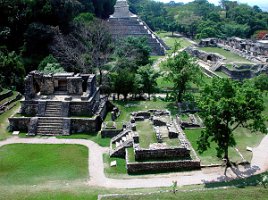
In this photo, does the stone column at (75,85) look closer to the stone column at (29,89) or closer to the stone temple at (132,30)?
the stone column at (29,89)

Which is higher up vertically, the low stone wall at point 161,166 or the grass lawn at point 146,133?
the grass lawn at point 146,133

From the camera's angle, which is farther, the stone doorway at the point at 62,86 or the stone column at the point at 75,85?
the stone doorway at the point at 62,86

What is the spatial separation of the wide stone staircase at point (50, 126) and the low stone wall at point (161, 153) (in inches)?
333

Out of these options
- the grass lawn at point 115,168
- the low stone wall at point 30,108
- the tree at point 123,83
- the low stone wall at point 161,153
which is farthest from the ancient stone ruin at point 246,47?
the grass lawn at point 115,168

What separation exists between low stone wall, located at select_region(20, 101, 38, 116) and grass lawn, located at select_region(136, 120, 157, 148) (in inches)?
357

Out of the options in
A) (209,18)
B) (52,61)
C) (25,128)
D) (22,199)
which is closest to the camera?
(22,199)

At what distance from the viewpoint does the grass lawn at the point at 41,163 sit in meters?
22.3

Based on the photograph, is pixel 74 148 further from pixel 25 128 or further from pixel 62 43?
pixel 62 43

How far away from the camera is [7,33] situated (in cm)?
4825

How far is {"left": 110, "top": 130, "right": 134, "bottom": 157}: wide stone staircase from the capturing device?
25703 mm

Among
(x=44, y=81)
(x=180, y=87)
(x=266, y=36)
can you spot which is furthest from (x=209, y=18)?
(x=44, y=81)

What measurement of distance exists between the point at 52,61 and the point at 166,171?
24.0 metres

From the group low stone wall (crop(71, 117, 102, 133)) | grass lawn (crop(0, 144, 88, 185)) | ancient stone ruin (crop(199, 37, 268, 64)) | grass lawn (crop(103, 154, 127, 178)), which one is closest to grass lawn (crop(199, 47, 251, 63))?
ancient stone ruin (crop(199, 37, 268, 64))

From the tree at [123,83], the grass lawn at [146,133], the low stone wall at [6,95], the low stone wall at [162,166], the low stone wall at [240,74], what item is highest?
the tree at [123,83]
